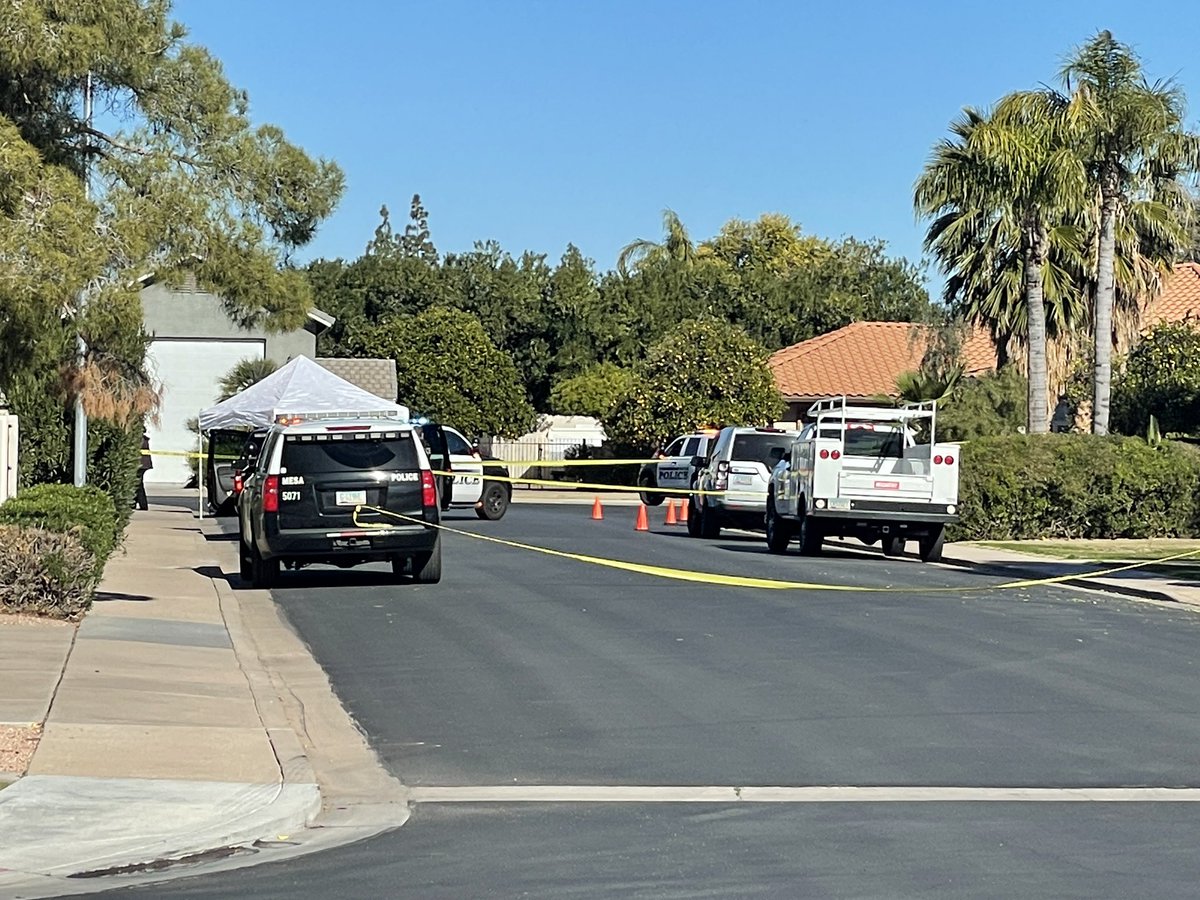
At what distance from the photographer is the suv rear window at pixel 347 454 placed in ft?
62.5

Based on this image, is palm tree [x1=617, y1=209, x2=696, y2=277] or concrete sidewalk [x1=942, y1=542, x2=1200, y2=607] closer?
concrete sidewalk [x1=942, y1=542, x2=1200, y2=607]

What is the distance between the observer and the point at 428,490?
19.2 metres

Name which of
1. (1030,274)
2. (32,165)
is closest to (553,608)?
(32,165)

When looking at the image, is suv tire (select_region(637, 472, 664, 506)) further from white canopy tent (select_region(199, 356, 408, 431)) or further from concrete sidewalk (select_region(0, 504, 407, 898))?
concrete sidewalk (select_region(0, 504, 407, 898))

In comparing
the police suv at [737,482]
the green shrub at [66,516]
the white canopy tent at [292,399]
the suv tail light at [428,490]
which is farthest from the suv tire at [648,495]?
the green shrub at [66,516]

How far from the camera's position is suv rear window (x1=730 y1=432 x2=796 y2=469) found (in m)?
30.1

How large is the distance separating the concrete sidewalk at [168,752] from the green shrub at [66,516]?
0.75 meters

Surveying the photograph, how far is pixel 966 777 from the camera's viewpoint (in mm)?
9430

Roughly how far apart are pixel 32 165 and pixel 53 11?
1.76 meters

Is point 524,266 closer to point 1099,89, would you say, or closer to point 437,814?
point 1099,89

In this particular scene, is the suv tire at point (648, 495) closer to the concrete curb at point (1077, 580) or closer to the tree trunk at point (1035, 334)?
the tree trunk at point (1035, 334)

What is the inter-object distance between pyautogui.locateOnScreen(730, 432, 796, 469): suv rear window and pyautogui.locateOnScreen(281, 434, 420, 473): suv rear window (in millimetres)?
11551

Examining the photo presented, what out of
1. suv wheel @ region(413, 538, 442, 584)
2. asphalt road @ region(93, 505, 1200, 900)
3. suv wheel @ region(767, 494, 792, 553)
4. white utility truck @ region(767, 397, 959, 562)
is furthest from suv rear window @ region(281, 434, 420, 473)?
suv wheel @ region(767, 494, 792, 553)

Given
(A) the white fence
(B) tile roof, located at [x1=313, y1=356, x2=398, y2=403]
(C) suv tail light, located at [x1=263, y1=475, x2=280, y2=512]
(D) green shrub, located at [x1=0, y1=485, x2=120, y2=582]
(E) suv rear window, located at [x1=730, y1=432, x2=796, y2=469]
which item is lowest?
(D) green shrub, located at [x1=0, y1=485, x2=120, y2=582]
